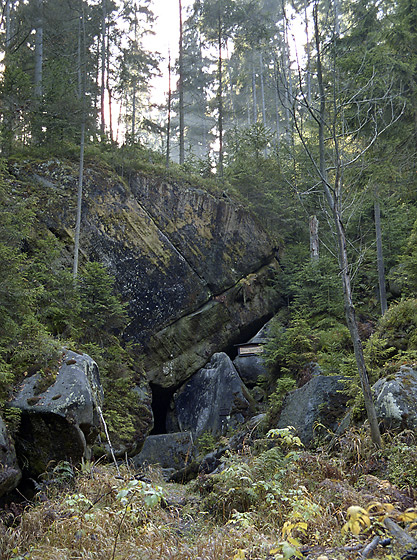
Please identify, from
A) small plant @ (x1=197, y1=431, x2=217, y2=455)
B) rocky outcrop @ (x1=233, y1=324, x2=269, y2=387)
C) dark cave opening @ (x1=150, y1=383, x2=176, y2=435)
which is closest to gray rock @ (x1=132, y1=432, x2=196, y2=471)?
small plant @ (x1=197, y1=431, x2=217, y2=455)

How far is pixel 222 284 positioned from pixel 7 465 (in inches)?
428

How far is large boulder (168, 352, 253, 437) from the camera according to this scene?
1267 centimetres

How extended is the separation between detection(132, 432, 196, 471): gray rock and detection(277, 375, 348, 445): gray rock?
503 cm

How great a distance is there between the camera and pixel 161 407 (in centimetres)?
1449

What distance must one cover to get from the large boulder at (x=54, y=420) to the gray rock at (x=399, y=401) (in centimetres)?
467

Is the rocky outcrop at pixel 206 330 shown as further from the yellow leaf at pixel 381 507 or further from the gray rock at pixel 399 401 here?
the yellow leaf at pixel 381 507

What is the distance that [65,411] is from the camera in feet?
20.6

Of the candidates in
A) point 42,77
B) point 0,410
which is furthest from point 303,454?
point 42,77

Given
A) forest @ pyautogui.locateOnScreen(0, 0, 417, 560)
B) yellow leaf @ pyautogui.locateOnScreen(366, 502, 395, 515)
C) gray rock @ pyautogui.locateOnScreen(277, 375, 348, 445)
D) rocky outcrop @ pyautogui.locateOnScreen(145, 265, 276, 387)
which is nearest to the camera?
yellow leaf @ pyautogui.locateOnScreen(366, 502, 395, 515)

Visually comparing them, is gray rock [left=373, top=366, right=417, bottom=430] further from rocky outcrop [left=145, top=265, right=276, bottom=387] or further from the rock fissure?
the rock fissure

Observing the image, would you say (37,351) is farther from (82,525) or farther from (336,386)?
(336,386)

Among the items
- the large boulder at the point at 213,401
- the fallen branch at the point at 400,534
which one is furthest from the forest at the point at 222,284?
the large boulder at the point at 213,401

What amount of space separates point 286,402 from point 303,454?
10.3ft

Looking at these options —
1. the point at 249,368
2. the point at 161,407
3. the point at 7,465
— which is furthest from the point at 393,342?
the point at 161,407
